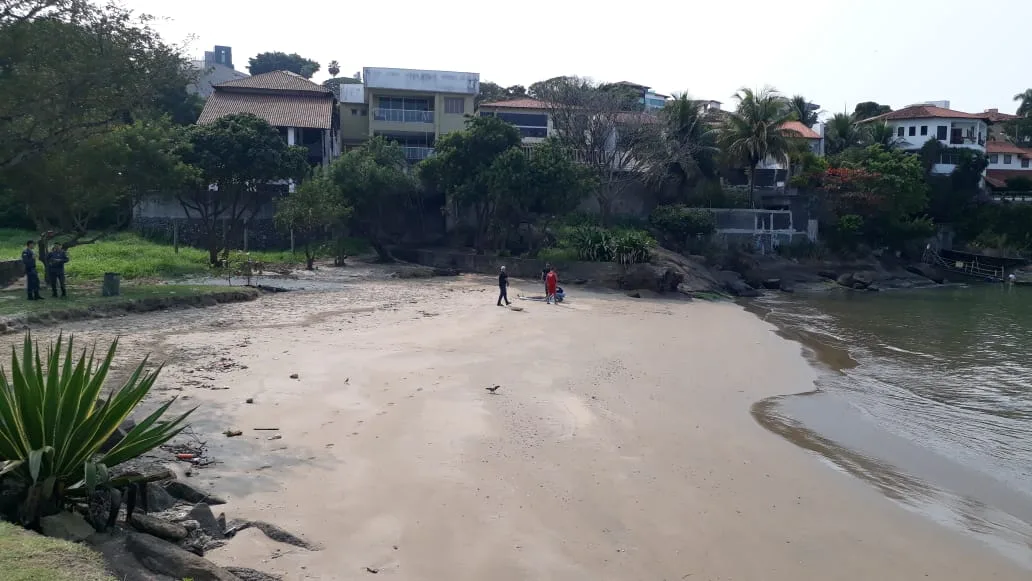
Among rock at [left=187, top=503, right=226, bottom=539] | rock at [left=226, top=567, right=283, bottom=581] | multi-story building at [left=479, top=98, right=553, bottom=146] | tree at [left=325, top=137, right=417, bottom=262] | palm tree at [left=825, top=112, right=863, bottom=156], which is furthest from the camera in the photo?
palm tree at [left=825, top=112, right=863, bottom=156]

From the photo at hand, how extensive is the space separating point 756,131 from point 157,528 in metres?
43.6

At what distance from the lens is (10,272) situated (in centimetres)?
2319

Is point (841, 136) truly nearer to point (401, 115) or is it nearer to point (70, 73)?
point (401, 115)

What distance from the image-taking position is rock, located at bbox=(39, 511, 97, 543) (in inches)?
215

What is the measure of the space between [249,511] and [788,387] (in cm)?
1187

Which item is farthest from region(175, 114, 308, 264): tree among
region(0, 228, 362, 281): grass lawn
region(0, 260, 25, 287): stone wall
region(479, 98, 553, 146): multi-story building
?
region(479, 98, 553, 146): multi-story building

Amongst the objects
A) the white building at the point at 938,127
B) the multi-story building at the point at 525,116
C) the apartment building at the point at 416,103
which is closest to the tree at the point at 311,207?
the apartment building at the point at 416,103

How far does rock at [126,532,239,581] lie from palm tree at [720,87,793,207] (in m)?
43.1

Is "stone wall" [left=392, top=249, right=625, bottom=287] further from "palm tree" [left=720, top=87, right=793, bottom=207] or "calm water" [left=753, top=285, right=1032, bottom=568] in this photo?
"palm tree" [left=720, top=87, right=793, bottom=207]

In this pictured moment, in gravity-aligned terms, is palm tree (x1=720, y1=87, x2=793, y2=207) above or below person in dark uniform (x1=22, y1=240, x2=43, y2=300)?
above

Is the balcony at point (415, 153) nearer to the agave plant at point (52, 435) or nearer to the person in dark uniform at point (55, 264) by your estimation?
the person in dark uniform at point (55, 264)

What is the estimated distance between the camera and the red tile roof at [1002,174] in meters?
60.0

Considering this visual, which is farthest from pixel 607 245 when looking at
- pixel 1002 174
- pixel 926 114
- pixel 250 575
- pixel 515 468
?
pixel 1002 174

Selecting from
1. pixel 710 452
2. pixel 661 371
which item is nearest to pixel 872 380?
pixel 661 371
